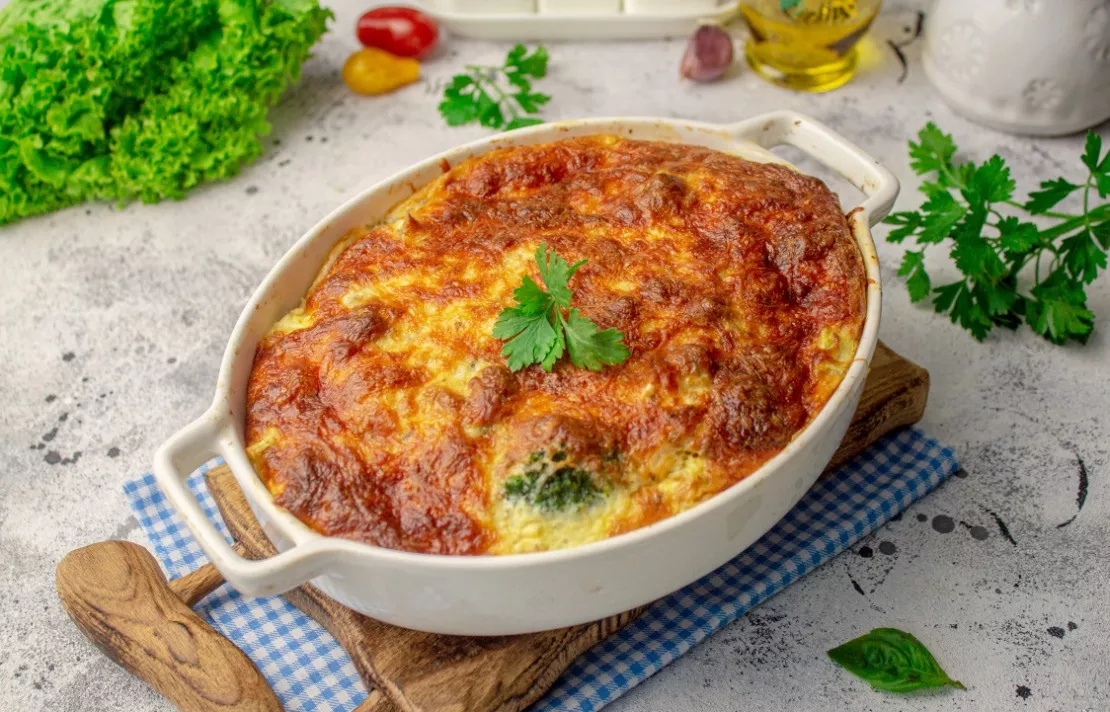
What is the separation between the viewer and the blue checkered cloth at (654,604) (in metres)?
2.75

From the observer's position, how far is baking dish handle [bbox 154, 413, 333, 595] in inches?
88.2

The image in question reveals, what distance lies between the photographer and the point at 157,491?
324 cm

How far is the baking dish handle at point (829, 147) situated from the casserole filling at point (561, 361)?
15 centimetres

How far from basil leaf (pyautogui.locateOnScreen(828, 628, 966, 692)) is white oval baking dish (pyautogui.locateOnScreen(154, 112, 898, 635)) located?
0.43 m

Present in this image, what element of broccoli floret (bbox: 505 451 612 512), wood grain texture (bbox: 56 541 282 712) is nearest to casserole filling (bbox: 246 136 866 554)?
broccoli floret (bbox: 505 451 612 512)

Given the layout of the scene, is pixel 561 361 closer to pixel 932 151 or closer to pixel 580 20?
pixel 932 151

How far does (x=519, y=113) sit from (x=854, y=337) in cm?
225

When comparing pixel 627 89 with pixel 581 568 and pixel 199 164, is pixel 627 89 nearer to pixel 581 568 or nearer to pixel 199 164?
pixel 199 164

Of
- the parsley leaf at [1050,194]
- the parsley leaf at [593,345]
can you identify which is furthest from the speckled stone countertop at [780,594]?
the parsley leaf at [593,345]

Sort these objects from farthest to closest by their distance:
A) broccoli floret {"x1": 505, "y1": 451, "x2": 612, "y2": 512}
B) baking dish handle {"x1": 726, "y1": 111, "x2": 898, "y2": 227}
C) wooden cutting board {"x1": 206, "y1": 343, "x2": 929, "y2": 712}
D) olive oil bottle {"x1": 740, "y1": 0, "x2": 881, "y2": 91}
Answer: olive oil bottle {"x1": 740, "y1": 0, "x2": 881, "y2": 91} < baking dish handle {"x1": 726, "y1": 111, "x2": 898, "y2": 227} < wooden cutting board {"x1": 206, "y1": 343, "x2": 929, "y2": 712} < broccoli floret {"x1": 505, "y1": 451, "x2": 612, "y2": 512}

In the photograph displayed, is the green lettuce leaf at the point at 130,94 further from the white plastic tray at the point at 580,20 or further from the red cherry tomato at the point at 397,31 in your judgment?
the white plastic tray at the point at 580,20

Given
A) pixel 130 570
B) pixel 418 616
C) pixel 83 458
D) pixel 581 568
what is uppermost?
pixel 581 568

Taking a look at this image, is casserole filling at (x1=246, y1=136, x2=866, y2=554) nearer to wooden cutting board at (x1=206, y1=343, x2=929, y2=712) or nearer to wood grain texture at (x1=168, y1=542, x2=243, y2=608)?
wooden cutting board at (x1=206, y1=343, x2=929, y2=712)

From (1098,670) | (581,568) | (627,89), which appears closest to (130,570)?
(581,568)
